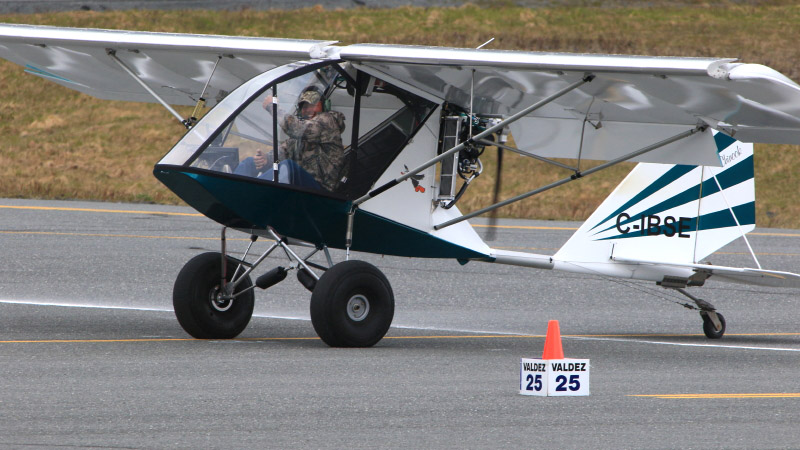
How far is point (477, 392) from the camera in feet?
25.6

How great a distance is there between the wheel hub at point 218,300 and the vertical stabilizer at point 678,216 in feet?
12.1

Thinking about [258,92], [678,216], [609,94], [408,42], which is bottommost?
[678,216]

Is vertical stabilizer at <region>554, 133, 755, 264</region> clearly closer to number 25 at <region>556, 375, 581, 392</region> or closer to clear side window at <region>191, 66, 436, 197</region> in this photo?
clear side window at <region>191, 66, 436, 197</region>

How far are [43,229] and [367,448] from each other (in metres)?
13.8

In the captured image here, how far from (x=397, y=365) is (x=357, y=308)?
0.97 metres

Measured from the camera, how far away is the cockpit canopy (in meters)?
9.37

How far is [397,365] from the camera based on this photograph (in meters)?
8.98

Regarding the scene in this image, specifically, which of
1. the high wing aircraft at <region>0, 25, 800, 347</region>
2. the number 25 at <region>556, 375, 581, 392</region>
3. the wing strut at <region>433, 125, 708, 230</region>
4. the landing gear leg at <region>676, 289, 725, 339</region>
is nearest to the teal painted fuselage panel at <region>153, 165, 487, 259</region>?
the high wing aircraft at <region>0, 25, 800, 347</region>

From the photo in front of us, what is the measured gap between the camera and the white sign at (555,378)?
768 cm

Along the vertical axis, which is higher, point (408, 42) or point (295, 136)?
point (408, 42)

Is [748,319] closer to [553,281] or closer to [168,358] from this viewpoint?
[553,281]

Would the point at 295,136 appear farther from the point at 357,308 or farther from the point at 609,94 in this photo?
the point at 609,94

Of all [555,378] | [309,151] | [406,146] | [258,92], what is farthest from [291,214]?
[555,378]

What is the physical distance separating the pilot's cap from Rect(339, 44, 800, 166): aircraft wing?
0.48 m
